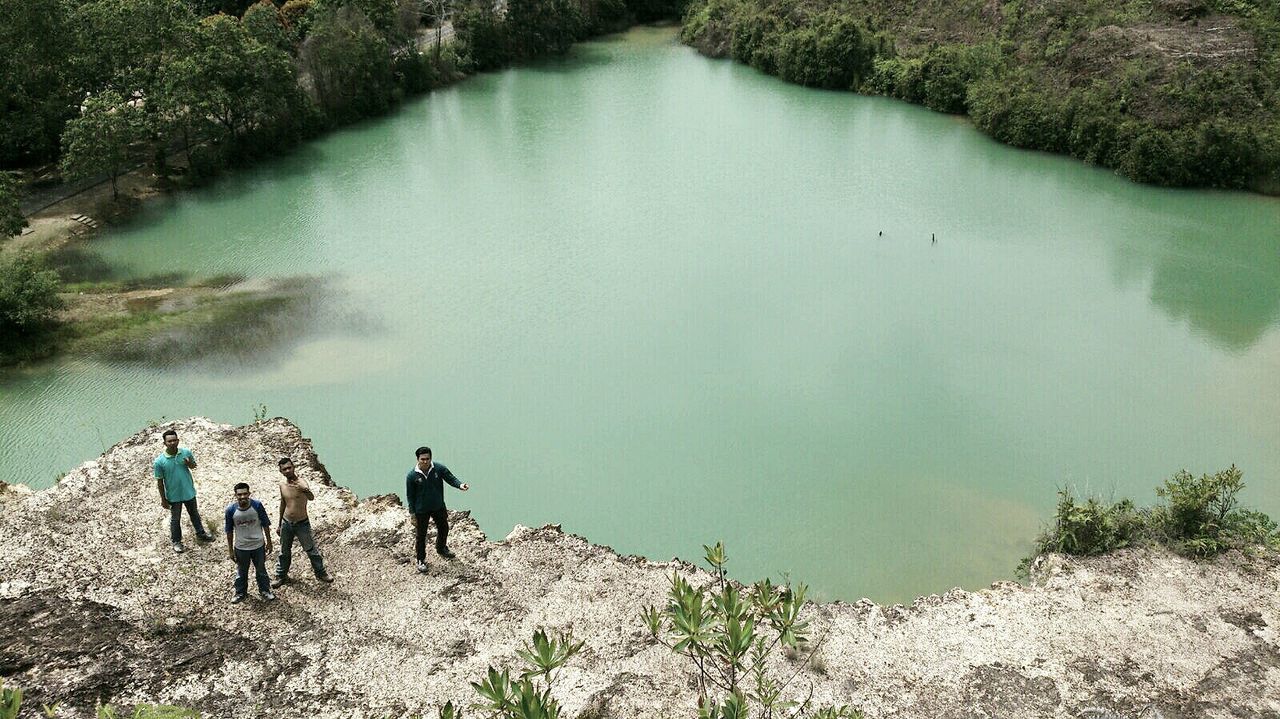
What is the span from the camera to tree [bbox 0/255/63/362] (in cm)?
1599

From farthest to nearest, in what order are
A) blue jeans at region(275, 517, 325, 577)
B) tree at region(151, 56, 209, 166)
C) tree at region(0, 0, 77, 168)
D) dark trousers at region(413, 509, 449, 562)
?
tree at region(151, 56, 209, 166) → tree at region(0, 0, 77, 168) → dark trousers at region(413, 509, 449, 562) → blue jeans at region(275, 517, 325, 577)

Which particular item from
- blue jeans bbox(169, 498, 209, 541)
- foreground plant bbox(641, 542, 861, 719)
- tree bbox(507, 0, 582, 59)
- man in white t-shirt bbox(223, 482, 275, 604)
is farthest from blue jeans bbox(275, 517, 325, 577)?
tree bbox(507, 0, 582, 59)

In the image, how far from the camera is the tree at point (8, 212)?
18.2m

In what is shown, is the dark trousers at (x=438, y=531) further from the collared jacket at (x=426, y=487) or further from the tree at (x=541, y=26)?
the tree at (x=541, y=26)

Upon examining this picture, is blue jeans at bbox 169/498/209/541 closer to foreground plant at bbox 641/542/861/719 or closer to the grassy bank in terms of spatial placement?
foreground plant at bbox 641/542/861/719

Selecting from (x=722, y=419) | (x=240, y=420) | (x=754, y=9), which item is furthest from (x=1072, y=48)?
(x=240, y=420)

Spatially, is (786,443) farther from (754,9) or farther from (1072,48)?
(754,9)

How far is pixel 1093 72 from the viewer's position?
2656 cm

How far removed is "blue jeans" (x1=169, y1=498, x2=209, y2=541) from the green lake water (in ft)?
4.89

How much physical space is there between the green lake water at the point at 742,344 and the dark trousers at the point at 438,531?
9.33 feet

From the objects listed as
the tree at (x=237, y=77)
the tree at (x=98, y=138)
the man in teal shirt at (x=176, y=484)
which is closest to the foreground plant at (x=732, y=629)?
the man in teal shirt at (x=176, y=484)

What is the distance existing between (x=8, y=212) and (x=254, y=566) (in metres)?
14.0

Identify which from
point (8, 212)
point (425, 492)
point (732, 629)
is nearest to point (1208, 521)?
point (732, 629)

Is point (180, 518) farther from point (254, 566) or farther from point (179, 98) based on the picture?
point (179, 98)
